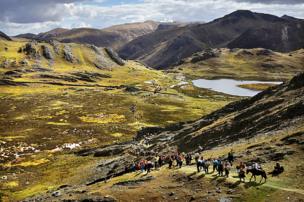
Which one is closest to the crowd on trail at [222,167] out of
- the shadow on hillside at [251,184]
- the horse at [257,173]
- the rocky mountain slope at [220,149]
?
the horse at [257,173]

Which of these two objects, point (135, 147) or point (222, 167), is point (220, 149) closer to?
point (222, 167)

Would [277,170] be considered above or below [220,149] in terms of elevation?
above

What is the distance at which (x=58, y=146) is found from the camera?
133 metres

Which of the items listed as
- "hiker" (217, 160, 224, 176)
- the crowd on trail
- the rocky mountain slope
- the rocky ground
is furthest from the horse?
"hiker" (217, 160, 224, 176)

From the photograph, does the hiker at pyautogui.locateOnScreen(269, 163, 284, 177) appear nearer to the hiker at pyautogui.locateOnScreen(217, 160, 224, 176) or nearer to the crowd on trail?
the crowd on trail

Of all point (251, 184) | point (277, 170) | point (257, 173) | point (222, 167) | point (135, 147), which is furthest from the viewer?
point (135, 147)

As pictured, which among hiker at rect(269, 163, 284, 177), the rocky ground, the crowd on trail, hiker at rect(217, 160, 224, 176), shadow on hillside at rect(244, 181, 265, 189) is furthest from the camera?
the rocky ground

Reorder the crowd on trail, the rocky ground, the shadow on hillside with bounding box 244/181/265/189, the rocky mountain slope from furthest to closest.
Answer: the rocky ground < the rocky mountain slope < the crowd on trail < the shadow on hillside with bounding box 244/181/265/189

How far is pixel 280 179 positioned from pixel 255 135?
23556 millimetres

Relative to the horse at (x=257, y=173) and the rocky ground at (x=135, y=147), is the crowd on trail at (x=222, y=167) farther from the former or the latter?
the rocky ground at (x=135, y=147)

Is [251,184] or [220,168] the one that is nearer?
[251,184]

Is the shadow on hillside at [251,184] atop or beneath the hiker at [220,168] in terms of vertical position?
beneath

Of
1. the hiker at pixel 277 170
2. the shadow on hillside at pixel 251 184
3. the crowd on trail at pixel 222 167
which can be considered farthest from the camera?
the hiker at pixel 277 170

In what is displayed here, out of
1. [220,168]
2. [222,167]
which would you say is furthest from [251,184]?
[220,168]
